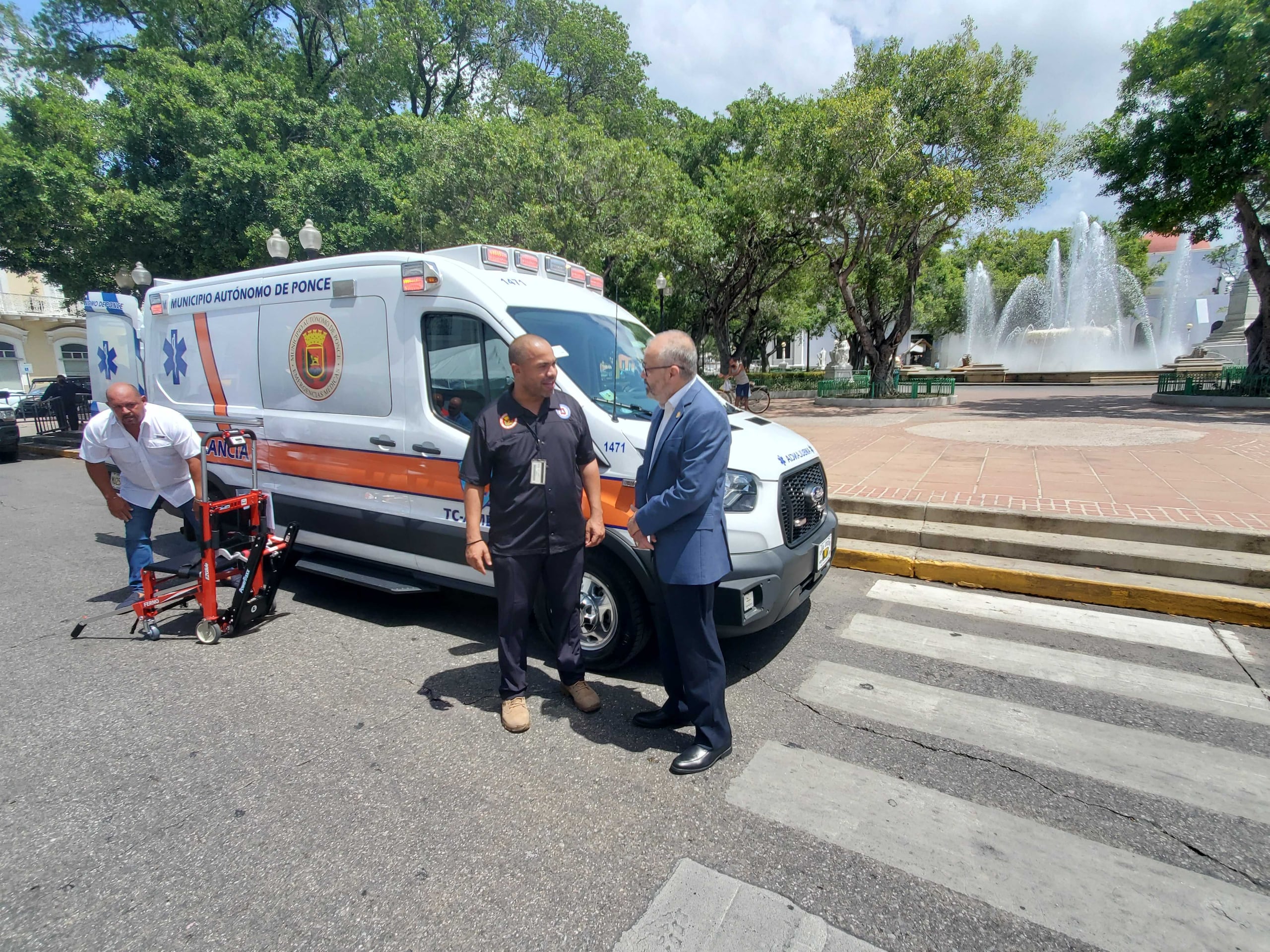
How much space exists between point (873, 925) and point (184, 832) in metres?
2.56

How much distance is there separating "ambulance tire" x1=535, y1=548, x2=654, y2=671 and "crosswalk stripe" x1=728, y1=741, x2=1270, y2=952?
38.2 inches

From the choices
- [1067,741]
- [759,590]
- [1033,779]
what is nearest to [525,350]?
[759,590]

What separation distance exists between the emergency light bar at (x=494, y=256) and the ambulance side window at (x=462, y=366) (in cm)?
47

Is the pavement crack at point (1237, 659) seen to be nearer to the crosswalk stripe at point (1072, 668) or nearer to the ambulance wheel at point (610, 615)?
the crosswalk stripe at point (1072, 668)

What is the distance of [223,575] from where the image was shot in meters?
4.60

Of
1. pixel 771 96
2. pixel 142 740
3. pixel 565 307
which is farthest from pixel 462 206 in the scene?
pixel 142 740

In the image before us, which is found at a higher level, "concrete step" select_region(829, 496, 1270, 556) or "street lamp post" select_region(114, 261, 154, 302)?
"street lamp post" select_region(114, 261, 154, 302)

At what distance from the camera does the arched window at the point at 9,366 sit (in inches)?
1446

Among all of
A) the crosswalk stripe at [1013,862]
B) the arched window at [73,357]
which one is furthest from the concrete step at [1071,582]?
the arched window at [73,357]

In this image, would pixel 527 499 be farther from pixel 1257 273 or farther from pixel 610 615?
pixel 1257 273

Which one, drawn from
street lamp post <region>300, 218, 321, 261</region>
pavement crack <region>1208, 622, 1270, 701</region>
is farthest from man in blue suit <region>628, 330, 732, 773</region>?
street lamp post <region>300, 218, 321, 261</region>

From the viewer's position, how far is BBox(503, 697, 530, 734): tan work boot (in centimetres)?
325

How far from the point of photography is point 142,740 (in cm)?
321

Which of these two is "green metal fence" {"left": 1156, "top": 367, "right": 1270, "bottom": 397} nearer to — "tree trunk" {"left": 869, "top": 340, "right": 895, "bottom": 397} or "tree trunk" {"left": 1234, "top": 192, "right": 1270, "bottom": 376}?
"tree trunk" {"left": 1234, "top": 192, "right": 1270, "bottom": 376}
